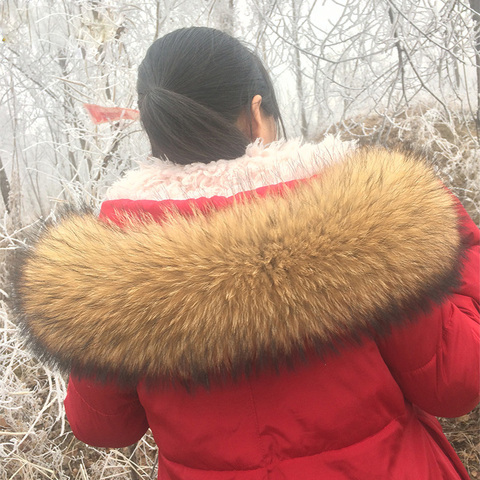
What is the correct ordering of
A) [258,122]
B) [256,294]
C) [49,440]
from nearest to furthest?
[256,294], [258,122], [49,440]

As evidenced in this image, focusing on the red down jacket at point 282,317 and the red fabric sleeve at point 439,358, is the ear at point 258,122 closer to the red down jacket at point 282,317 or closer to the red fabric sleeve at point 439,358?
the red down jacket at point 282,317

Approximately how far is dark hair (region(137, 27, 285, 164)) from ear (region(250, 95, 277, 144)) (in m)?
0.01

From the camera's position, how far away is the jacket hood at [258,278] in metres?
0.62

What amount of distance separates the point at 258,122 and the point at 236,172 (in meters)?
0.18

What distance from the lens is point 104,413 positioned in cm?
89

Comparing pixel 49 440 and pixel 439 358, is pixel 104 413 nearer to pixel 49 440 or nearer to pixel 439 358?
pixel 439 358

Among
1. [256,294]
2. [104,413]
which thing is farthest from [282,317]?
[104,413]

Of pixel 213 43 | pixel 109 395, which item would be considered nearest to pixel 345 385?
pixel 109 395

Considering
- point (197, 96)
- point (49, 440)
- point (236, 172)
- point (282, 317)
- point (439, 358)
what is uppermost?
point (197, 96)

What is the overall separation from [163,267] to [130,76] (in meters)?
2.11

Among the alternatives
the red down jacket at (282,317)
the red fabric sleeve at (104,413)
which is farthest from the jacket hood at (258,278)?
the red fabric sleeve at (104,413)

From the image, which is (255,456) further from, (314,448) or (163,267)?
(163,267)

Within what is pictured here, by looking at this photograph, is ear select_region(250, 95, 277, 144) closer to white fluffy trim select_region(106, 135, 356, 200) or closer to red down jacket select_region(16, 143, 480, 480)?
white fluffy trim select_region(106, 135, 356, 200)

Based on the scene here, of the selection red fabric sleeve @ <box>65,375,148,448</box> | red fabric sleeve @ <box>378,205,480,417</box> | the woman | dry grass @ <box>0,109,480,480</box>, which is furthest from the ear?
dry grass @ <box>0,109,480,480</box>
